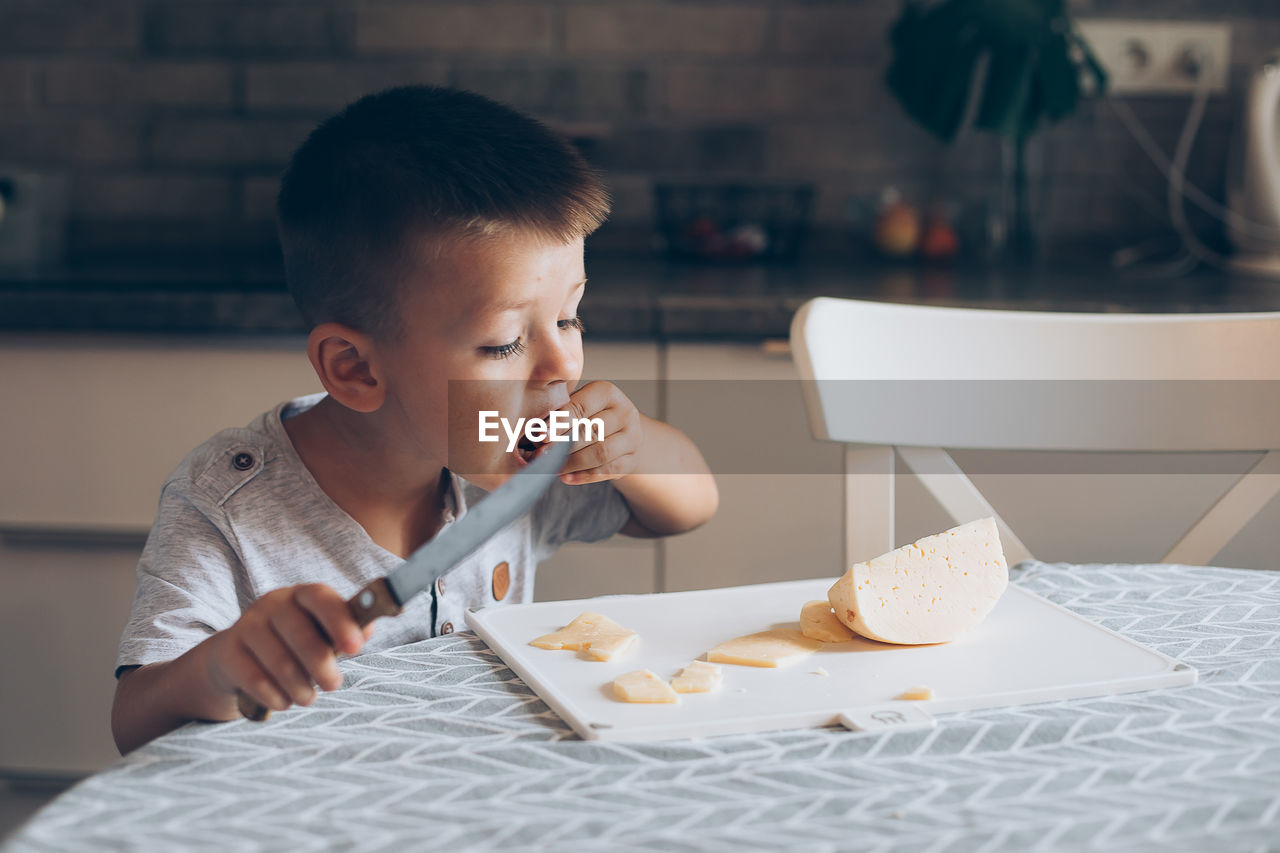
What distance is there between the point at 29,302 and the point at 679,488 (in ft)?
2.78

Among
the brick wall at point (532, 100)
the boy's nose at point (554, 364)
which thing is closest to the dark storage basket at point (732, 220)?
the brick wall at point (532, 100)

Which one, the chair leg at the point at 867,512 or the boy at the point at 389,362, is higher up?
the boy at the point at 389,362

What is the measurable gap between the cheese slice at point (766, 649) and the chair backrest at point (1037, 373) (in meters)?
0.35

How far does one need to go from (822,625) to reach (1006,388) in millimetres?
434

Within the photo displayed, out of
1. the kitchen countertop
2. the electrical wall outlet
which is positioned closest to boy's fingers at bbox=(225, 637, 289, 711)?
the kitchen countertop

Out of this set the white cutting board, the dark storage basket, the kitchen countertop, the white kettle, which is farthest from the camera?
the dark storage basket

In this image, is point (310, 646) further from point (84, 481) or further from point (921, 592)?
point (84, 481)

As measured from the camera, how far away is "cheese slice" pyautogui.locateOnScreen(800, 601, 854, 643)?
611 mm

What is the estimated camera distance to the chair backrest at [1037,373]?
3.08ft

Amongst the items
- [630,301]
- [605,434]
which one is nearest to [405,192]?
[605,434]

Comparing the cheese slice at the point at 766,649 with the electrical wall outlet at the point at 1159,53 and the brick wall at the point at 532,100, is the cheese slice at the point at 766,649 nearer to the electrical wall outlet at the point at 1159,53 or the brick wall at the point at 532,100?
the brick wall at the point at 532,100

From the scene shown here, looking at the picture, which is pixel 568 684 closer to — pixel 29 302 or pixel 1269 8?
pixel 29 302

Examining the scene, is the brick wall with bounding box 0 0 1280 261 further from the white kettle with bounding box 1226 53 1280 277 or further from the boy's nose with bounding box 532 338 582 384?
the boy's nose with bounding box 532 338 582 384

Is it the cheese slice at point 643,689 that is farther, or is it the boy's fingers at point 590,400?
the boy's fingers at point 590,400
